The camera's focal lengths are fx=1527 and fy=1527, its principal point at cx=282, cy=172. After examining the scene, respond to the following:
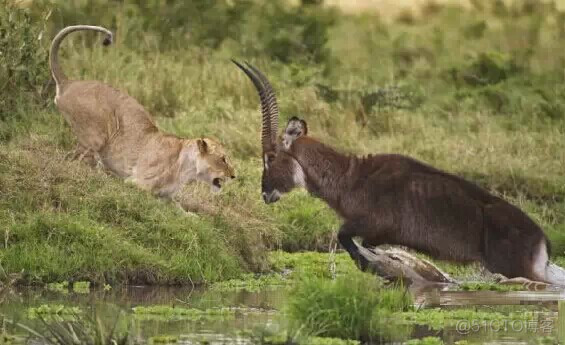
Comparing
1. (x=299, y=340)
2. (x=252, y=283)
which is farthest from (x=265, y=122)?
(x=299, y=340)

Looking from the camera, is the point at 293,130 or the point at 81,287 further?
the point at 293,130

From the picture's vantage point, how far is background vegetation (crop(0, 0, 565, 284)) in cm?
1270

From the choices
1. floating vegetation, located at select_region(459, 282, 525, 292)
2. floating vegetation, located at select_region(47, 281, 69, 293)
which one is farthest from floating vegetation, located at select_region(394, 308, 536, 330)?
floating vegetation, located at select_region(47, 281, 69, 293)

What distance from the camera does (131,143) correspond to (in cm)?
1426

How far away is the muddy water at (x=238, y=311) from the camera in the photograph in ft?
31.9

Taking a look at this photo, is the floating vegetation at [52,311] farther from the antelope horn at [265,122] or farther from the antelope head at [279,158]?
the antelope horn at [265,122]

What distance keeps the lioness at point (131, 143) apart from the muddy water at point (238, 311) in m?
1.92

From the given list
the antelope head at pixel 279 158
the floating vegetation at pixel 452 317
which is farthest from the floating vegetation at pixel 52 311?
the antelope head at pixel 279 158

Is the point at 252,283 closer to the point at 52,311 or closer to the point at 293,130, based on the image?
the point at 293,130

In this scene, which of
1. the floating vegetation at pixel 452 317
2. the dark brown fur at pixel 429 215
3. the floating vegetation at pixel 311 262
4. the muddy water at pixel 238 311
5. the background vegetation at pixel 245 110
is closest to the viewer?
the muddy water at pixel 238 311

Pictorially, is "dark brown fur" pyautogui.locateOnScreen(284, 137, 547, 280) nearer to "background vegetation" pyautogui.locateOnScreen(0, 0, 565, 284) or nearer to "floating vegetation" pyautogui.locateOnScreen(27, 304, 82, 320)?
"background vegetation" pyautogui.locateOnScreen(0, 0, 565, 284)

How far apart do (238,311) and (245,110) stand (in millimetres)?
7756

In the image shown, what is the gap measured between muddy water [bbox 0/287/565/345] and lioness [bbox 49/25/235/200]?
75.6 inches

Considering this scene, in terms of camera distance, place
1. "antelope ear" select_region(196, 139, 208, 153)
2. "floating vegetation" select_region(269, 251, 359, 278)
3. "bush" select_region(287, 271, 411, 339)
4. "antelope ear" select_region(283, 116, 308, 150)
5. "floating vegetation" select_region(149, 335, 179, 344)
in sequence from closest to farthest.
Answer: "floating vegetation" select_region(149, 335, 179, 344) → "bush" select_region(287, 271, 411, 339) → "antelope ear" select_region(283, 116, 308, 150) → "floating vegetation" select_region(269, 251, 359, 278) → "antelope ear" select_region(196, 139, 208, 153)
